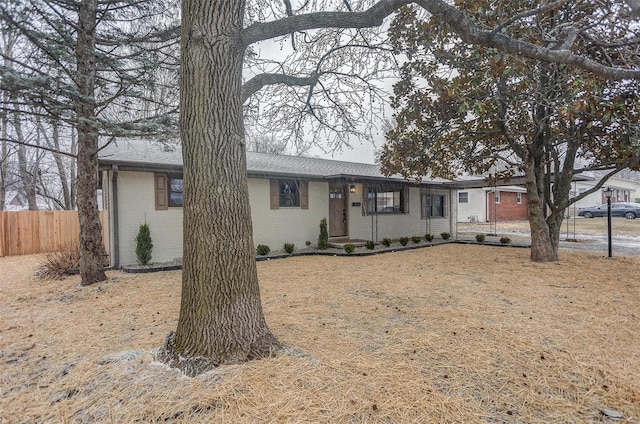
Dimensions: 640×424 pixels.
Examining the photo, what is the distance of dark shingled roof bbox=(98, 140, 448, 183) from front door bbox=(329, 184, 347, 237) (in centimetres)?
76

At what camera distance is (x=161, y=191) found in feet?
27.7

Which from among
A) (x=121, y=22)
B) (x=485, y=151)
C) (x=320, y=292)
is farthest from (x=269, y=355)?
(x=485, y=151)

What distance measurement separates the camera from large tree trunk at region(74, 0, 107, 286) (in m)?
5.96

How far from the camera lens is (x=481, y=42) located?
3201 mm

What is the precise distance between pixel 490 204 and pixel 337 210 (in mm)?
16560

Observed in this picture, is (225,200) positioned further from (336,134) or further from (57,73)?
(57,73)

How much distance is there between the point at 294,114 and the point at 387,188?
8.51 m

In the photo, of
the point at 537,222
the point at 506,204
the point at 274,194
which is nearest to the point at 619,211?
the point at 506,204

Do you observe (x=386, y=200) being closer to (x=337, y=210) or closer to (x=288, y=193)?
(x=337, y=210)

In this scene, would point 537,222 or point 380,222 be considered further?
point 380,222

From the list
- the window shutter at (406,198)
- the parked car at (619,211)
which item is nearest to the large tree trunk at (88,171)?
the window shutter at (406,198)

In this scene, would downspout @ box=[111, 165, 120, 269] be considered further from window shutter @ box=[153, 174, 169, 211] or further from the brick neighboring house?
the brick neighboring house

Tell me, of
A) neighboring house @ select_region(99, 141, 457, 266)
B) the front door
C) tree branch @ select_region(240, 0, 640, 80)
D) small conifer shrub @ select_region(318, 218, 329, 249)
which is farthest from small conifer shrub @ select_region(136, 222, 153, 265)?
tree branch @ select_region(240, 0, 640, 80)

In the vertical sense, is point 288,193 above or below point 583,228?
above
